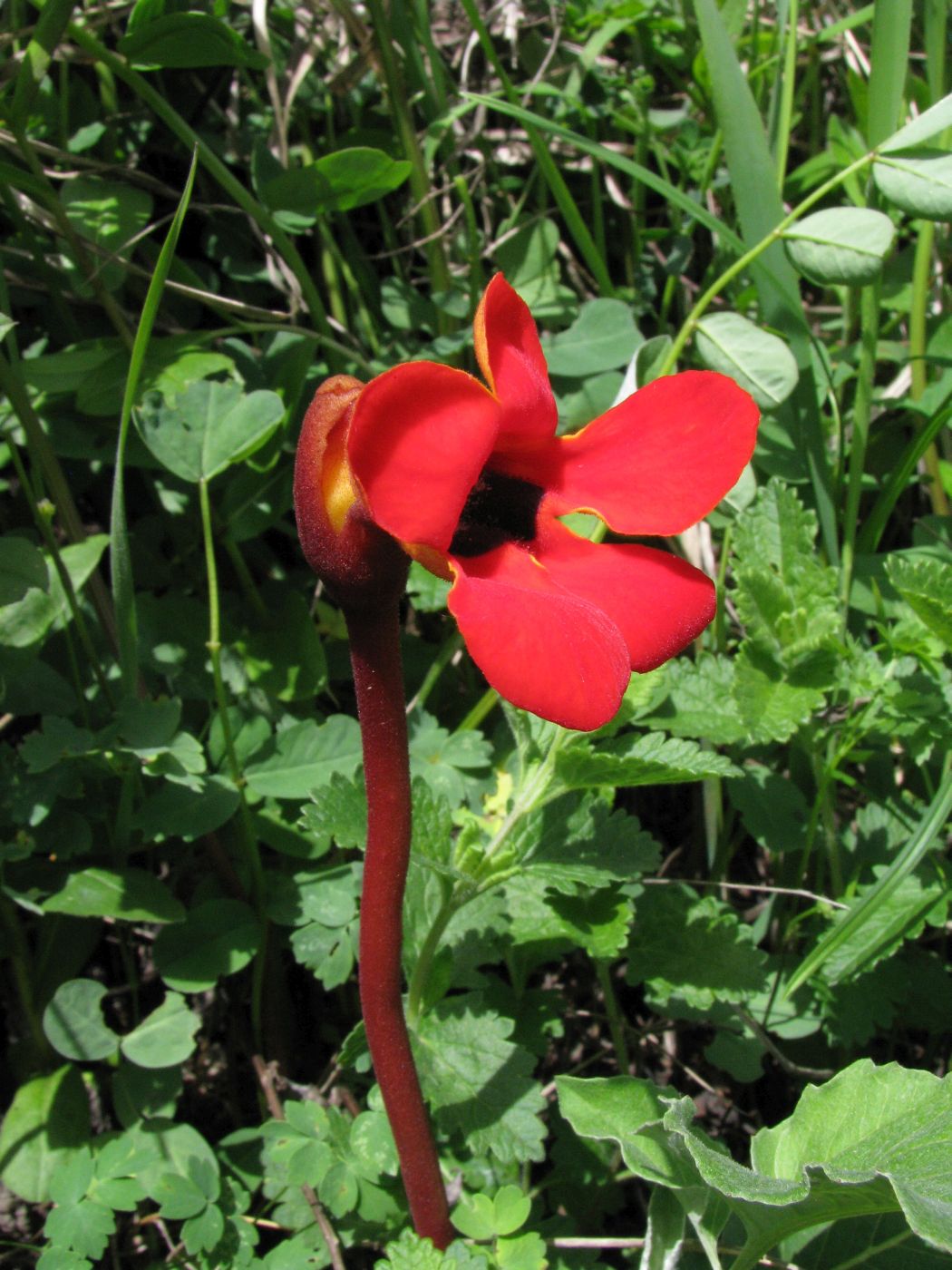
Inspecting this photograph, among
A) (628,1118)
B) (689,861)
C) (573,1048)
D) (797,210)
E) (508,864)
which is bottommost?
(573,1048)

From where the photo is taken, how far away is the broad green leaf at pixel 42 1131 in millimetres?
1463

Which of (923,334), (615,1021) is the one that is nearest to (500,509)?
(615,1021)

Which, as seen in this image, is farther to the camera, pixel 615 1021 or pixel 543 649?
pixel 615 1021

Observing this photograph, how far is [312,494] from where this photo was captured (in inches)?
34.9

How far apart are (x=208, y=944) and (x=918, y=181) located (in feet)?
4.40

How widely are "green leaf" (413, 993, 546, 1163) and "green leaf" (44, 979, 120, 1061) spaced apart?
1.53ft

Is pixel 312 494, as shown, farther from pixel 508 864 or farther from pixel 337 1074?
pixel 337 1074

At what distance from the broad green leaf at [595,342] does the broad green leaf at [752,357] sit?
293mm

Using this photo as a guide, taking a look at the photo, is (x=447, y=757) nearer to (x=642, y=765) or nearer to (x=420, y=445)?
(x=642, y=765)

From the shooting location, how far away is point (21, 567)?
1347 millimetres

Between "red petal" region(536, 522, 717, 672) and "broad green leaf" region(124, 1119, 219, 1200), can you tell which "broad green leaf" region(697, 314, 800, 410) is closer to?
"red petal" region(536, 522, 717, 672)

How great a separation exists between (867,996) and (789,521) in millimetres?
661

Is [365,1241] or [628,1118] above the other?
[628,1118]

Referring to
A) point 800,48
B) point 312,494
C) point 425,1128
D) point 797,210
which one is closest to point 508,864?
point 425,1128
